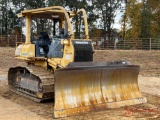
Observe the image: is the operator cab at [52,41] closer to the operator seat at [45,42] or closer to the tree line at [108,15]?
the operator seat at [45,42]

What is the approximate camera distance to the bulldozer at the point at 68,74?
23.9 feet

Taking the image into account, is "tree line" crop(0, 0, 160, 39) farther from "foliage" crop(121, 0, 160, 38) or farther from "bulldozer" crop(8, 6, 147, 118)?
"bulldozer" crop(8, 6, 147, 118)

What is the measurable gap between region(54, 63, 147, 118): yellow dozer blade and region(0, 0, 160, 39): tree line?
1058 inches

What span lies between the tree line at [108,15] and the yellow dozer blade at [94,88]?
26866 millimetres

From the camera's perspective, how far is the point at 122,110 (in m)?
7.58

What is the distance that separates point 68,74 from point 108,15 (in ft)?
116

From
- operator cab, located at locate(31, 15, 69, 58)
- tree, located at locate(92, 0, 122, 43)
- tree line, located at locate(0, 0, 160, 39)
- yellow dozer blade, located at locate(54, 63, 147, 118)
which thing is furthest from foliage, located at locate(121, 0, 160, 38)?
A: yellow dozer blade, located at locate(54, 63, 147, 118)

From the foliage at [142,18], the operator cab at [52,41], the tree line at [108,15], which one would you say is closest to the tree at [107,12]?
the tree line at [108,15]

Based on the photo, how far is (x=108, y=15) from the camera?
41.9 m

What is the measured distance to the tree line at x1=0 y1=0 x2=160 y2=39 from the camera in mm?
37875

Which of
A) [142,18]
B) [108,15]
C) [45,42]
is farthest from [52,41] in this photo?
[108,15]

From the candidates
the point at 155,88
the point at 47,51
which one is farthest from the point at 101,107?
the point at 155,88

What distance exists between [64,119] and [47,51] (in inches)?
120

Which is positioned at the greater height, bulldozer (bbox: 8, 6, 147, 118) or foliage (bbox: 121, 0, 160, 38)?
foliage (bbox: 121, 0, 160, 38)
